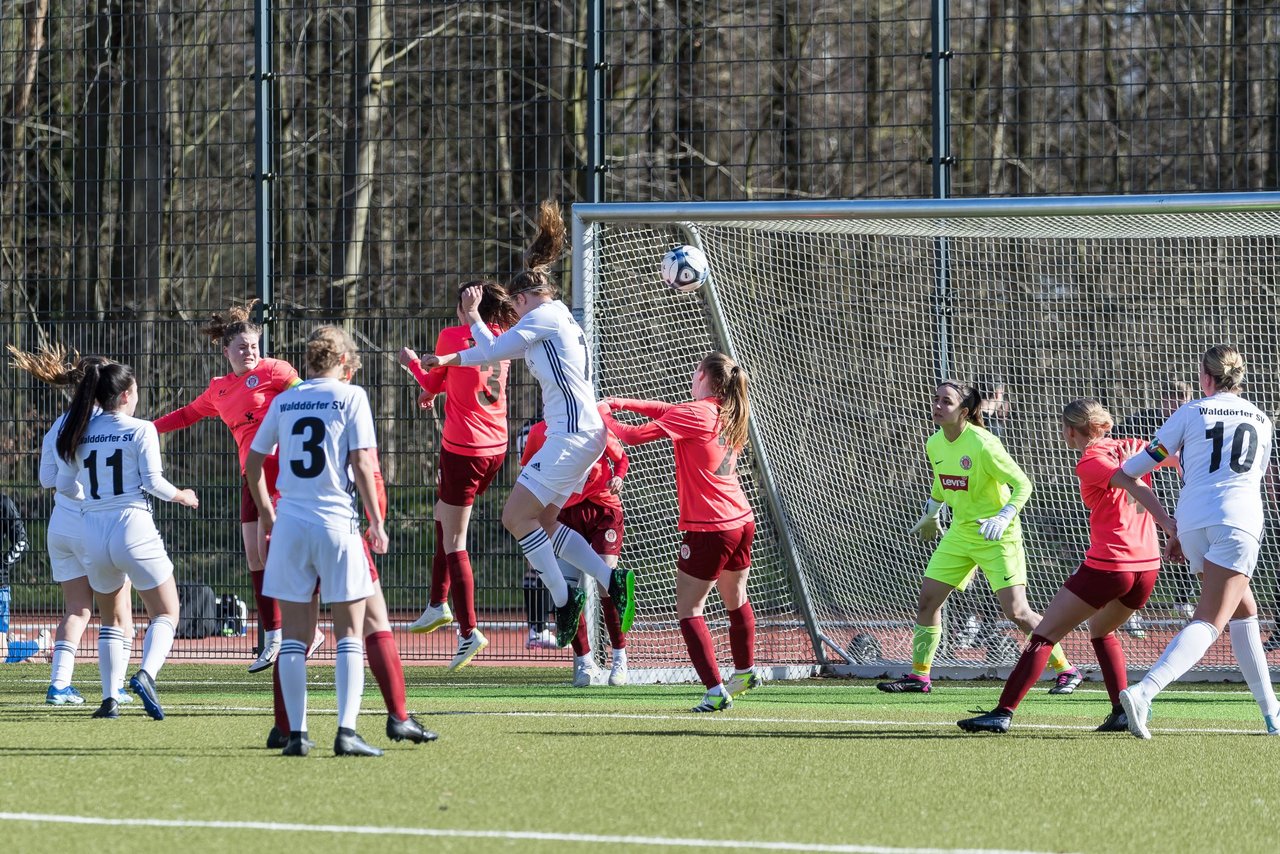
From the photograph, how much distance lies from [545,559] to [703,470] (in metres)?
1.16

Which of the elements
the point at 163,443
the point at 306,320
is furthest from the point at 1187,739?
the point at 163,443

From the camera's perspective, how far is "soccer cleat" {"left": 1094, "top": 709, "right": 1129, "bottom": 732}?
25.4 feet

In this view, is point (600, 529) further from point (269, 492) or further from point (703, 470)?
point (269, 492)

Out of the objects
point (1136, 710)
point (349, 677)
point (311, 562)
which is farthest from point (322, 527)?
point (1136, 710)

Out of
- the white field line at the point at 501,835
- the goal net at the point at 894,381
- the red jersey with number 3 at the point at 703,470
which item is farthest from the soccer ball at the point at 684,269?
the white field line at the point at 501,835

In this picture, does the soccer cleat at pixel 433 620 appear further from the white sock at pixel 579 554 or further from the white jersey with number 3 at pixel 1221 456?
the white jersey with number 3 at pixel 1221 456

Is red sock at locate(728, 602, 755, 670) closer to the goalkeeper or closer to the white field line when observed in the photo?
the goalkeeper

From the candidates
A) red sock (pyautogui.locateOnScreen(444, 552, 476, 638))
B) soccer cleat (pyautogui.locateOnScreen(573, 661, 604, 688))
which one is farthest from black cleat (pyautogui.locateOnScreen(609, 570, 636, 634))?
red sock (pyautogui.locateOnScreen(444, 552, 476, 638))

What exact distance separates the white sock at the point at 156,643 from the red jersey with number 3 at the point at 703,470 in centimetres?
279

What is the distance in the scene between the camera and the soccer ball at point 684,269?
32.0 ft

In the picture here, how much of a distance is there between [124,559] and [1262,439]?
5.69 m

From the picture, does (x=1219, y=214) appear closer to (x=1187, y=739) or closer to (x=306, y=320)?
(x=1187, y=739)

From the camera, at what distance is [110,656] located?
8.03 metres

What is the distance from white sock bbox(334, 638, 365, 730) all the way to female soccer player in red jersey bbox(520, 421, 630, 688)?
3590 mm
